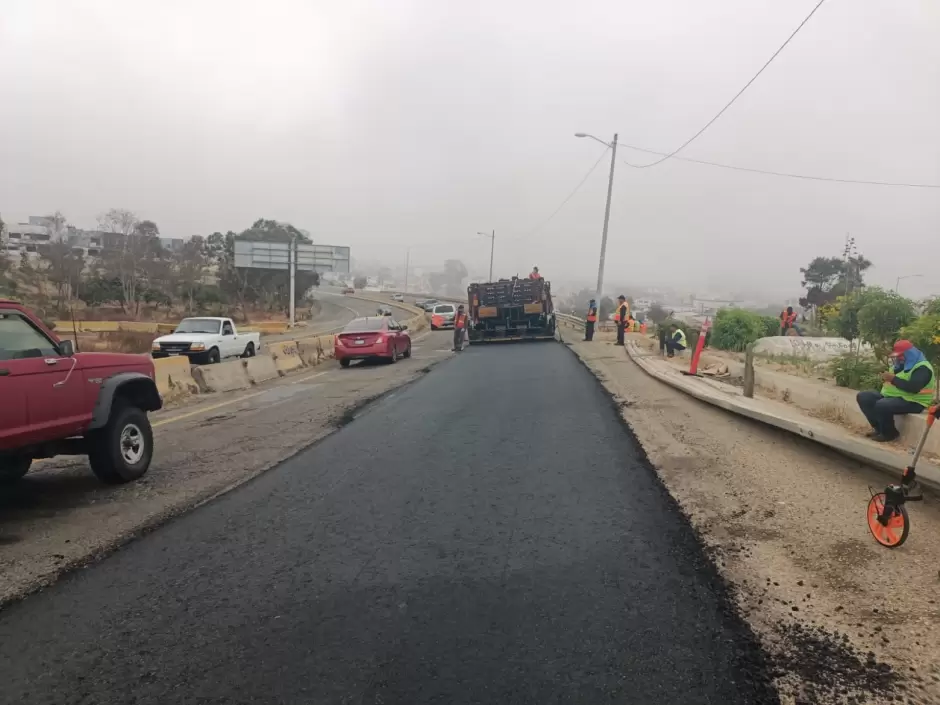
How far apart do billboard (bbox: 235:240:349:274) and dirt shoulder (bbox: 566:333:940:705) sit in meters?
53.2

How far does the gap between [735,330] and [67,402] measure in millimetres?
21694

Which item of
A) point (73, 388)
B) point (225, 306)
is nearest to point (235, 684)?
point (73, 388)

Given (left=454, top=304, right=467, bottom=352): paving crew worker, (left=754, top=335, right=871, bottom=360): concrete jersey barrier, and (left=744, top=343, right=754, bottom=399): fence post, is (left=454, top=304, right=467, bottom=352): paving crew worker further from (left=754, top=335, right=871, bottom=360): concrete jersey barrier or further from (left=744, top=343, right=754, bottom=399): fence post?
(left=744, top=343, right=754, bottom=399): fence post

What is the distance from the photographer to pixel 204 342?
21.3 metres

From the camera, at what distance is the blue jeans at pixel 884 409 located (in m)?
7.40

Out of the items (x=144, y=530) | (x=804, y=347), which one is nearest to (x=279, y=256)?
(x=804, y=347)

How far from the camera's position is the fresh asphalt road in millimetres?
3234

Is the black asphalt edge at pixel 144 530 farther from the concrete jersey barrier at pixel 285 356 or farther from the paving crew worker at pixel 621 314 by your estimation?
the paving crew worker at pixel 621 314

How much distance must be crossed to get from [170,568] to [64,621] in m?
0.82

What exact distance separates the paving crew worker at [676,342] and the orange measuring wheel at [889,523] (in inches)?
610

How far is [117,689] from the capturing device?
321 centimetres

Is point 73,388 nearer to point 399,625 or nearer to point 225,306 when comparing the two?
point 399,625

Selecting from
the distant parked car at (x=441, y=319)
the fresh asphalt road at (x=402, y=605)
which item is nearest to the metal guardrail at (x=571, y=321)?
the distant parked car at (x=441, y=319)

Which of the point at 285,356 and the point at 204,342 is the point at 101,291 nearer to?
the point at 204,342
